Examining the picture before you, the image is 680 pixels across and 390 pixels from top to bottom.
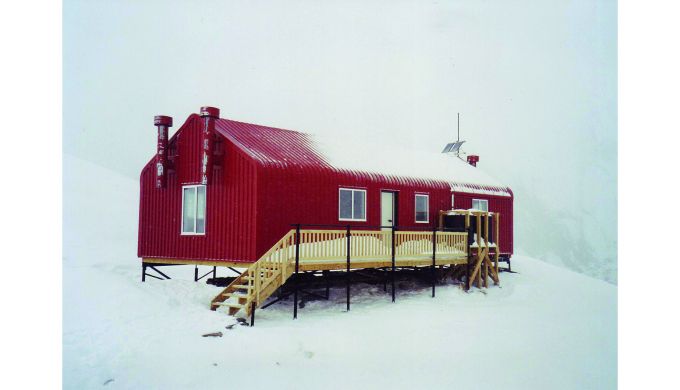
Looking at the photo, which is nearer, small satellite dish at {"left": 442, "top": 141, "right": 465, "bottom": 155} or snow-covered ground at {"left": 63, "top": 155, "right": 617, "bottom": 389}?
snow-covered ground at {"left": 63, "top": 155, "right": 617, "bottom": 389}

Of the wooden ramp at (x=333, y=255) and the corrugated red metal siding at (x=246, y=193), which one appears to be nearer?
the wooden ramp at (x=333, y=255)

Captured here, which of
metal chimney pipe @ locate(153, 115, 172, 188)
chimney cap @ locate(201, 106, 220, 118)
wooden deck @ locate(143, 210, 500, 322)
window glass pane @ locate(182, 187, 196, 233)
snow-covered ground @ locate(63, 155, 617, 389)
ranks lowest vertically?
snow-covered ground @ locate(63, 155, 617, 389)

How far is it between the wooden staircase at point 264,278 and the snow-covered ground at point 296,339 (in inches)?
17.7

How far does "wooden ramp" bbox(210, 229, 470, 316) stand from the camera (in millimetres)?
11883

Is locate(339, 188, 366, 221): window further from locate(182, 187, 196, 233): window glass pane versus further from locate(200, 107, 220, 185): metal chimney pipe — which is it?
locate(182, 187, 196, 233): window glass pane

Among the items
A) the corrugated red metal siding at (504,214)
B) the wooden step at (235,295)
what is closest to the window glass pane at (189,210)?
the wooden step at (235,295)

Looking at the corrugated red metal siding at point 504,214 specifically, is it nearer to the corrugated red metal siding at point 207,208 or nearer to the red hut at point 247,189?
the red hut at point 247,189

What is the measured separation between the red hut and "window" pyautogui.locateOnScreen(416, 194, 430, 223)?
0.42m

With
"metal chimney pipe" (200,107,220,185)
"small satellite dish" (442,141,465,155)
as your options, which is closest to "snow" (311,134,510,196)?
"small satellite dish" (442,141,465,155)

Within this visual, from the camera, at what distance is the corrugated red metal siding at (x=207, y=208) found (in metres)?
12.9

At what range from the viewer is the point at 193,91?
10938 millimetres

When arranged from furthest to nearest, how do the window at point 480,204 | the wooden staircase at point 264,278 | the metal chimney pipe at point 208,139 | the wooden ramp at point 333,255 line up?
the window at point 480,204 < the metal chimney pipe at point 208,139 < the wooden ramp at point 333,255 < the wooden staircase at point 264,278

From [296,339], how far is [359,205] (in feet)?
19.2

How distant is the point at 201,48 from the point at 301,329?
6.19m
